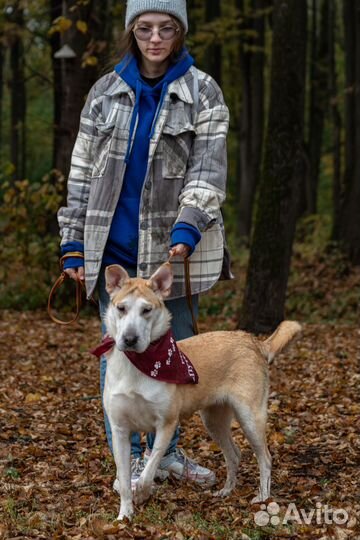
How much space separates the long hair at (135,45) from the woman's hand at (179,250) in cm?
125

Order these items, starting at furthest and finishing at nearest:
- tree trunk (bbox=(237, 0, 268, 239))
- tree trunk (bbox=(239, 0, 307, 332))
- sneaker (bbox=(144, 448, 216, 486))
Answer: tree trunk (bbox=(237, 0, 268, 239))
tree trunk (bbox=(239, 0, 307, 332))
sneaker (bbox=(144, 448, 216, 486))

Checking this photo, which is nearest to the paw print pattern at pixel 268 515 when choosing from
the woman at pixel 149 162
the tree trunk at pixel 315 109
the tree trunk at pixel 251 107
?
the woman at pixel 149 162

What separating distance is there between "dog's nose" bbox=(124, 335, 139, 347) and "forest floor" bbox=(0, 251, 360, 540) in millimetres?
990

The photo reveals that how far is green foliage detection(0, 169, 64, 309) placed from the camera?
47.4ft

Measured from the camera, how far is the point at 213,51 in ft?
72.1

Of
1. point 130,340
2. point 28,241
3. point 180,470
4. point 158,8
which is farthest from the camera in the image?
point 28,241

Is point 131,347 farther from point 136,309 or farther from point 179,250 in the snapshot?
point 179,250

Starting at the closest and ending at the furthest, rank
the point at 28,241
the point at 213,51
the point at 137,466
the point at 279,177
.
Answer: the point at 137,466
the point at 279,177
the point at 28,241
the point at 213,51

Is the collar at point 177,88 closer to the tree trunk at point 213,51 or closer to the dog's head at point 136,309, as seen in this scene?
the dog's head at point 136,309

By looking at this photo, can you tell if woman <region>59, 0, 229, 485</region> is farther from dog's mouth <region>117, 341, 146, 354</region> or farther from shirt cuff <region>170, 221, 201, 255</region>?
dog's mouth <region>117, 341, 146, 354</region>

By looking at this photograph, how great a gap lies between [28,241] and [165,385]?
1038 centimetres

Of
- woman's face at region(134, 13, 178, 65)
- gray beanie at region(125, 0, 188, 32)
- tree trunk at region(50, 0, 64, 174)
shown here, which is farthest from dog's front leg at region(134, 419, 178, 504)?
tree trunk at region(50, 0, 64, 174)

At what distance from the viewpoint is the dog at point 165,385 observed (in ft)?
15.9

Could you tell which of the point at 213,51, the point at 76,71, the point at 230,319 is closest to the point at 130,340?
the point at 230,319
